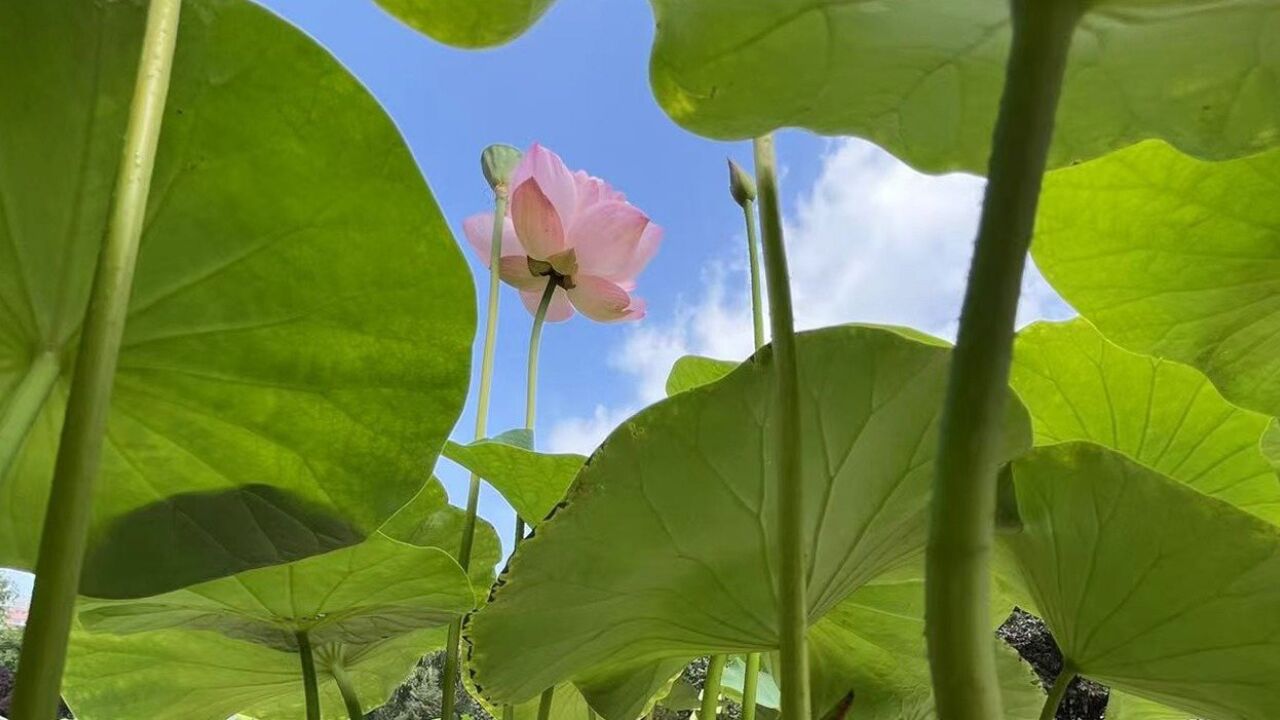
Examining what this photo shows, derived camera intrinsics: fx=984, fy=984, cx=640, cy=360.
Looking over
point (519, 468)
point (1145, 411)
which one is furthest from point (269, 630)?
point (1145, 411)

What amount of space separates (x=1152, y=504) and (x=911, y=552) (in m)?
0.09

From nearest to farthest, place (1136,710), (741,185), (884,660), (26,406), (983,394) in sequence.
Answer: (983,394) → (26,406) → (741,185) → (884,660) → (1136,710)

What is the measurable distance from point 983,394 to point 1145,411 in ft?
1.49

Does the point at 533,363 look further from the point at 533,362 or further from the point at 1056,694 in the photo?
the point at 1056,694

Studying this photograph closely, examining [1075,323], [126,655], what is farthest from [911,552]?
[126,655]

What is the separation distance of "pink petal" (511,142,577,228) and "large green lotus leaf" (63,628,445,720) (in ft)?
0.95

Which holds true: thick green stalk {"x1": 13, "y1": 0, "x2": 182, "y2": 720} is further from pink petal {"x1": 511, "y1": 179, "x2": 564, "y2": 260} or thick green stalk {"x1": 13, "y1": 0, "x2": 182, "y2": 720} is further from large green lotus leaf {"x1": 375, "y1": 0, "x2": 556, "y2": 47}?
pink petal {"x1": 511, "y1": 179, "x2": 564, "y2": 260}

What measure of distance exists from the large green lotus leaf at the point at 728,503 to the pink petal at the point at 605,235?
1.00 feet

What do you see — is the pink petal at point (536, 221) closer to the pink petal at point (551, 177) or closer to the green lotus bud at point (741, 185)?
the pink petal at point (551, 177)

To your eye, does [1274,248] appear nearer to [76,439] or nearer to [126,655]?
[76,439]

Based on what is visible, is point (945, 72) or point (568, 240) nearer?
point (945, 72)

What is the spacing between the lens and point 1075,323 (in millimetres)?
541

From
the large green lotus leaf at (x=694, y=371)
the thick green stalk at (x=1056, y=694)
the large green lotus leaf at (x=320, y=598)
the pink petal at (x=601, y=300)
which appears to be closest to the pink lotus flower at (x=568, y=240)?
the pink petal at (x=601, y=300)

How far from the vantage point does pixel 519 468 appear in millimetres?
514
